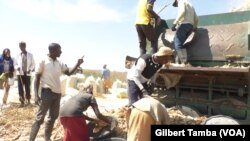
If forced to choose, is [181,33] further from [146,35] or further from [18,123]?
[18,123]

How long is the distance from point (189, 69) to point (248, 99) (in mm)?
1156

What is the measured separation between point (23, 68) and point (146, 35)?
4272 mm

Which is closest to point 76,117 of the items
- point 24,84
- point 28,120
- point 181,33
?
A: point 181,33

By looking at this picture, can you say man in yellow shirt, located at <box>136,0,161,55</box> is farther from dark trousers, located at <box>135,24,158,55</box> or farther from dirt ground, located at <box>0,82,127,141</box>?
dirt ground, located at <box>0,82,127,141</box>

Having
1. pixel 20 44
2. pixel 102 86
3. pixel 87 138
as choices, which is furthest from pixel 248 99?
pixel 102 86

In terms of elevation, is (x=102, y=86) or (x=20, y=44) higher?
(x=20, y=44)

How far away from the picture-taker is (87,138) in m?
6.64

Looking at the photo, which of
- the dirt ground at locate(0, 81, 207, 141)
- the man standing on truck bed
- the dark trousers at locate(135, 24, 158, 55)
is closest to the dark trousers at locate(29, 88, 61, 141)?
the dirt ground at locate(0, 81, 207, 141)

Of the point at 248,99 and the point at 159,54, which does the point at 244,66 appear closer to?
the point at 248,99

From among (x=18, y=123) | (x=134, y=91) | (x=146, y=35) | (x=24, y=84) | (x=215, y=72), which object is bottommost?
(x=18, y=123)

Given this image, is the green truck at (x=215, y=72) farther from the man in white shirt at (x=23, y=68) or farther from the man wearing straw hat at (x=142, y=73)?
the man in white shirt at (x=23, y=68)

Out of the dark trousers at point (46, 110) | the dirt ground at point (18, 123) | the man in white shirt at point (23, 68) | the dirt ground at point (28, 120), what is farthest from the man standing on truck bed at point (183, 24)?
the man in white shirt at point (23, 68)

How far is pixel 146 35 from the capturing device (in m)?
8.09

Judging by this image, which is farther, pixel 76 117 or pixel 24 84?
pixel 24 84
